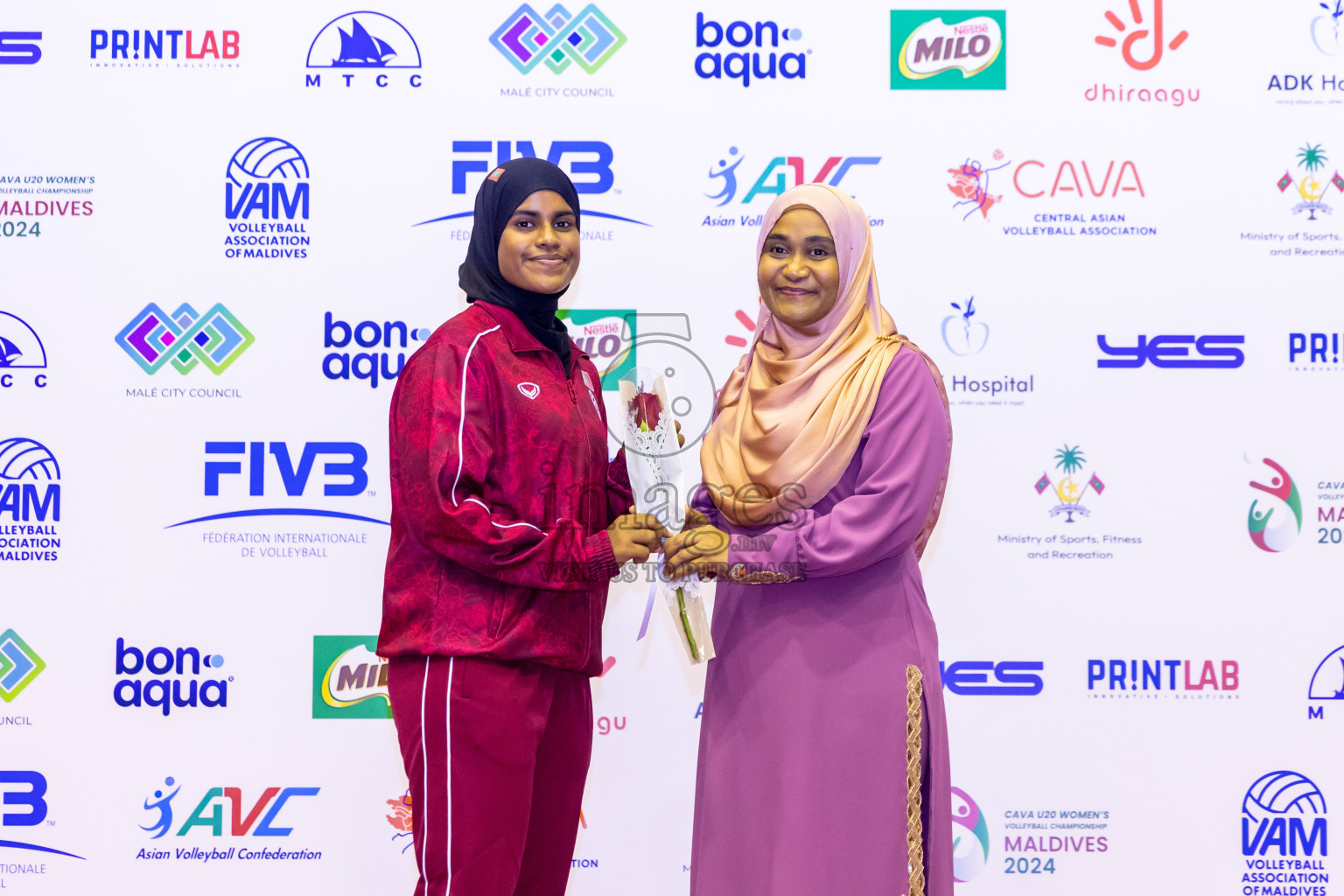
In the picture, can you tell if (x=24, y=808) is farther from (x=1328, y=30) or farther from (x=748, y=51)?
(x=1328, y=30)

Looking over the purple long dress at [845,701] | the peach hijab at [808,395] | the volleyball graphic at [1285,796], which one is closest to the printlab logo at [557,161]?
the peach hijab at [808,395]

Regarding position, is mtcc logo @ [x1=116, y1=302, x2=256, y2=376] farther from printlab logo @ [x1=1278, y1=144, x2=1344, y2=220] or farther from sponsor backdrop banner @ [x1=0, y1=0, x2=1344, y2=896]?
printlab logo @ [x1=1278, y1=144, x2=1344, y2=220]

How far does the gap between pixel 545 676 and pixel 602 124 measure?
1888mm

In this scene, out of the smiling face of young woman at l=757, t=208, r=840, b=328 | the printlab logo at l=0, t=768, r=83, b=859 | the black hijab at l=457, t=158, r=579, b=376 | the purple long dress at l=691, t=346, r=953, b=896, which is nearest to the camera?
the purple long dress at l=691, t=346, r=953, b=896

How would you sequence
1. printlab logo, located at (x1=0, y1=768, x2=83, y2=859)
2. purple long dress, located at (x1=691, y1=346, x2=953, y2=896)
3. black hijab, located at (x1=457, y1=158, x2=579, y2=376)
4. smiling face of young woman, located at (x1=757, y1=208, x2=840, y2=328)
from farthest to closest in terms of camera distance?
printlab logo, located at (x1=0, y1=768, x2=83, y2=859)
black hijab, located at (x1=457, y1=158, x2=579, y2=376)
smiling face of young woman, located at (x1=757, y1=208, x2=840, y2=328)
purple long dress, located at (x1=691, y1=346, x2=953, y2=896)

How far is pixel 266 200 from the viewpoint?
3.42 meters

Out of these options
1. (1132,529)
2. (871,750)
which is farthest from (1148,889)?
(871,750)

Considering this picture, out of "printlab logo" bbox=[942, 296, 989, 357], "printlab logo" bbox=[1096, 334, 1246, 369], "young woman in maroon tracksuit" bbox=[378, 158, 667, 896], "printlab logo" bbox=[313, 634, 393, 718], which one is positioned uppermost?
"printlab logo" bbox=[942, 296, 989, 357]

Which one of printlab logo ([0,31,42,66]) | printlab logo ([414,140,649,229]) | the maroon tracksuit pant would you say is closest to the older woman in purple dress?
the maroon tracksuit pant

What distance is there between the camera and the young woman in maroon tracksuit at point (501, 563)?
2.17 m

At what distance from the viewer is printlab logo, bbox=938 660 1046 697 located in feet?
11.2

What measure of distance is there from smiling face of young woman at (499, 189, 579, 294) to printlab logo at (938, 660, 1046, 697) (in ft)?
6.26

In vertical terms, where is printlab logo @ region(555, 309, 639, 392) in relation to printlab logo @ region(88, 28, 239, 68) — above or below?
below

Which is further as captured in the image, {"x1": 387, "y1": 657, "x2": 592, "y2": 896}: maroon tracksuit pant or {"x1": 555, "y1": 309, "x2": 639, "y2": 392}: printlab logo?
{"x1": 555, "y1": 309, "x2": 639, "y2": 392}: printlab logo
